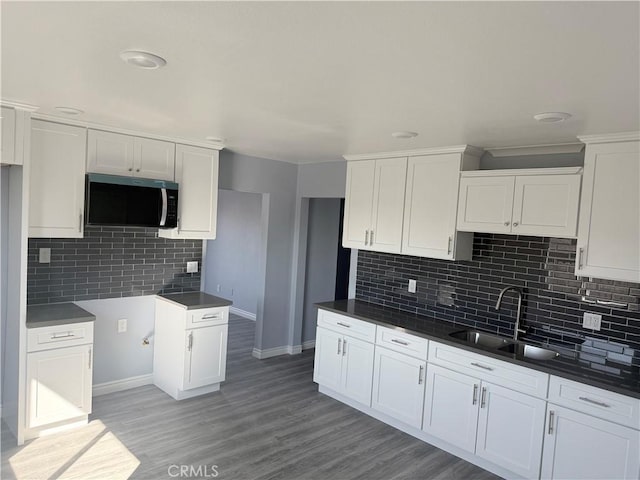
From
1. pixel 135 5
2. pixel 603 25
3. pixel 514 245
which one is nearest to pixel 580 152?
pixel 514 245

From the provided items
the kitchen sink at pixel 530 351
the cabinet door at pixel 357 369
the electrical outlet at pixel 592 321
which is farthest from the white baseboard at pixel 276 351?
the electrical outlet at pixel 592 321

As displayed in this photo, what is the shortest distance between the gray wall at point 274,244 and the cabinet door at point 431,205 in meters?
1.82

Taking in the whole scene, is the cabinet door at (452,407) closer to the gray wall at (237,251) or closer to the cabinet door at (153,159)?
the cabinet door at (153,159)

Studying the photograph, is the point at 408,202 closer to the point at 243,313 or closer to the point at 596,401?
the point at 596,401

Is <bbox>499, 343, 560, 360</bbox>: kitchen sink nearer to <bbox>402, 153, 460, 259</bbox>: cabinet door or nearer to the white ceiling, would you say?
<bbox>402, 153, 460, 259</bbox>: cabinet door

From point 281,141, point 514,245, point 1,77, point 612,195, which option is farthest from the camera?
point 281,141

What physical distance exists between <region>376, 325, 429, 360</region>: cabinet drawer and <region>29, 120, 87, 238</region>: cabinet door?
2595mm

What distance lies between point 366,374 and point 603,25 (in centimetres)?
320

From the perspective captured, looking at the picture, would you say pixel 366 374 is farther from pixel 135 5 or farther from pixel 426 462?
pixel 135 5

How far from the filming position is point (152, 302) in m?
4.37

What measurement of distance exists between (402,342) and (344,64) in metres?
2.46

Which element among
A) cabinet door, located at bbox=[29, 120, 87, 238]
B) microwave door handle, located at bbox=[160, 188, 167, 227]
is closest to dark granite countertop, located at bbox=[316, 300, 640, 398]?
microwave door handle, located at bbox=[160, 188, 167, 227]

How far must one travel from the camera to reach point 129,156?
150 inches

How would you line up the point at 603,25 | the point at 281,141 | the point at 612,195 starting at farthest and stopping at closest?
the point at 281,141 < the point at 612,195 < the point at 603,25
